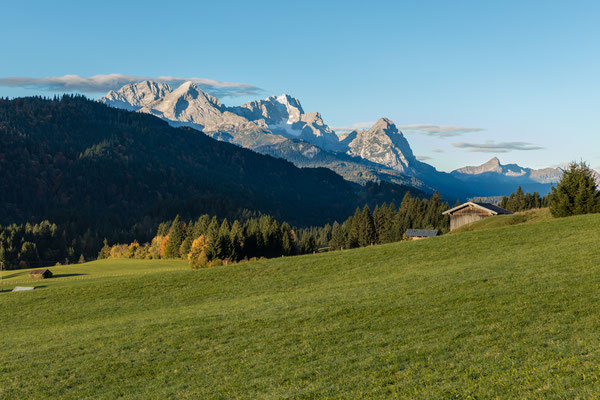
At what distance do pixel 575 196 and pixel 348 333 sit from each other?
49049 mm

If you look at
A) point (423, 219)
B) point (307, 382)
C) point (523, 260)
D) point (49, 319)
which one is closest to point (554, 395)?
point (307, 382)

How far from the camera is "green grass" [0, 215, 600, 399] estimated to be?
57.1ft

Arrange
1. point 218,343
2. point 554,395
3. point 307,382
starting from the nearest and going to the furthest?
point 554,395
point 307,382
point 218,343

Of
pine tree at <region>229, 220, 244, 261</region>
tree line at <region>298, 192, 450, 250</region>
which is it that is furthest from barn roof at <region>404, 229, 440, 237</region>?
pine tree at <region>229, 220, 244, 261</region>

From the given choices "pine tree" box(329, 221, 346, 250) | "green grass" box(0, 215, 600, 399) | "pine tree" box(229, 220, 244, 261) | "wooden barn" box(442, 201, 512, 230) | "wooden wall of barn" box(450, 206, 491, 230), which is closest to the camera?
"green grass" box(0, 215, 600, 399)

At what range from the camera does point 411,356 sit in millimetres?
19750

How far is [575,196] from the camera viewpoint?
198 feet

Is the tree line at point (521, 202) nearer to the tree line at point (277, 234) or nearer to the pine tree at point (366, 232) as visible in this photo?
the tree line at point (277, 234)

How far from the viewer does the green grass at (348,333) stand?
57.1 feet

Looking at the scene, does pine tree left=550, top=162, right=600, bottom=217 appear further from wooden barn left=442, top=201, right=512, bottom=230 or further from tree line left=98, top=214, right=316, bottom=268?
tree line left=98, top=214, right=316, bottom=268

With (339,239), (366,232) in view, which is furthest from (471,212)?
(339,239)

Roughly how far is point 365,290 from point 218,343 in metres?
12.8

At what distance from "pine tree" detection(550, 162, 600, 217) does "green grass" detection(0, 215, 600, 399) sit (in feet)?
44.5

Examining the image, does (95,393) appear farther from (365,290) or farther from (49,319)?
(49,319)
